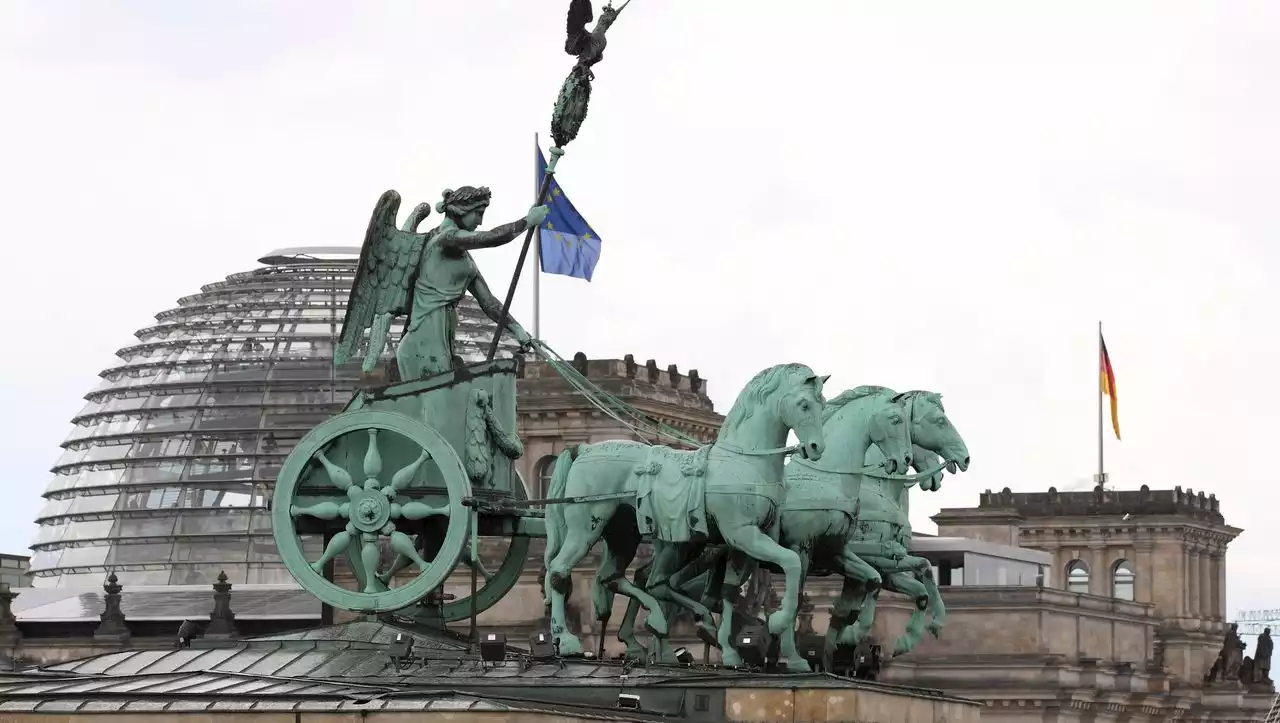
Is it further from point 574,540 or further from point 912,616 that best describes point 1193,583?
point 574,540

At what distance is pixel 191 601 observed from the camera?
147500mm

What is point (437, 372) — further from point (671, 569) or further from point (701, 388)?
point (701, 388)

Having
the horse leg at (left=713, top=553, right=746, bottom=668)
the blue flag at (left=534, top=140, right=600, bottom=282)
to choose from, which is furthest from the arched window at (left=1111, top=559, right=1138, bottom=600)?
the horse leg at (left=713, top=553, right=746, bottom=668)

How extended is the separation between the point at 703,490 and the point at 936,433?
6.27 m

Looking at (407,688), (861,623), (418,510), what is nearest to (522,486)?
(418,510)

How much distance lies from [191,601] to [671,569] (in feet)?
322

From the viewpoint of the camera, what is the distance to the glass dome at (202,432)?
178 meters

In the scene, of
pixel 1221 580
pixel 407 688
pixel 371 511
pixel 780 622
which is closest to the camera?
pixel 407 688

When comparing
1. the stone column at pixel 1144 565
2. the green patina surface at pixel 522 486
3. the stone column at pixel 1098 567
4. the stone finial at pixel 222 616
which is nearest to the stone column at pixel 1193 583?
the stone column at pixel 1144 565

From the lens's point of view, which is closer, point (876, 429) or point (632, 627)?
point (632, 627)

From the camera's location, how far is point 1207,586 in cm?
17188

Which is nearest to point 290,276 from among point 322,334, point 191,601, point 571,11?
point 322,334

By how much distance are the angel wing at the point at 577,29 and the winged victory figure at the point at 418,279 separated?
113 inches

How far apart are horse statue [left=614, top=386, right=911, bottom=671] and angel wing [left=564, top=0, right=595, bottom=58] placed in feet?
22.7
